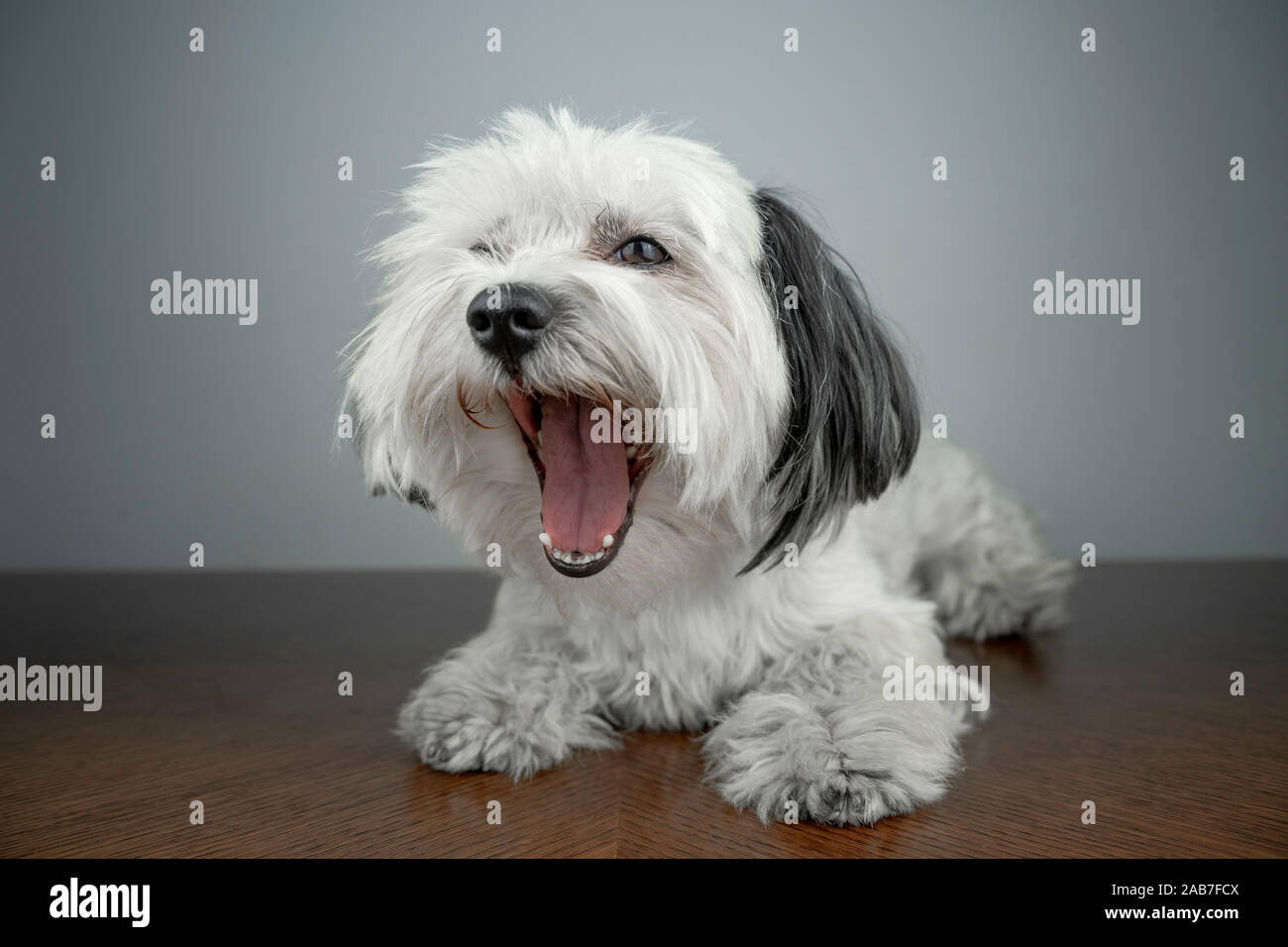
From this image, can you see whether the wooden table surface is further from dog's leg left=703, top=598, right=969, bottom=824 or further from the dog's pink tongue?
the dog's pink tongue

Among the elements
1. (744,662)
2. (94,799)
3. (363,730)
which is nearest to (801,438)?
(744,662)

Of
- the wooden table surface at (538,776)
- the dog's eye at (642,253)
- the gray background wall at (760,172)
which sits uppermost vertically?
the gray background wall at (760,172)

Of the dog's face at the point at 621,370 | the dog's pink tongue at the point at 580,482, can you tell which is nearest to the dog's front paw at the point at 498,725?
the dog's face at the point at 621,370

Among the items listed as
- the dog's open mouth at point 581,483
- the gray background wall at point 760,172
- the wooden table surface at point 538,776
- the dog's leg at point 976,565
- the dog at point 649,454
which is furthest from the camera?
the gray background wall at point 760,172

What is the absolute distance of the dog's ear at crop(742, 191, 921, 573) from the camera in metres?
1.72

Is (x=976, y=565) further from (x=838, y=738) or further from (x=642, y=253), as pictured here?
(x=642, y=253)

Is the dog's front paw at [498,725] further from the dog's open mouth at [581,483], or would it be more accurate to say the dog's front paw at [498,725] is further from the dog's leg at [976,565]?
the dog's leg at [976,565]

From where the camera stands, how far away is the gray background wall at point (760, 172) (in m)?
3.55

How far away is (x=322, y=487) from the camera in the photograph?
4.05m

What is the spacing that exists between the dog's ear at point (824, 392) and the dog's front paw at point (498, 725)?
1.34 feet

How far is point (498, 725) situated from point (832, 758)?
0.58 meters

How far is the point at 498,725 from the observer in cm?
175

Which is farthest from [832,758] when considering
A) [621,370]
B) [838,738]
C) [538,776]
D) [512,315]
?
[512,315]

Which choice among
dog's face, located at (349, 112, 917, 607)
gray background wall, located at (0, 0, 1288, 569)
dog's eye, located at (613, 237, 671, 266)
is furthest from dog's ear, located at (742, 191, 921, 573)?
gray background wall, located at (0, 0, 1288, 569)
